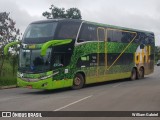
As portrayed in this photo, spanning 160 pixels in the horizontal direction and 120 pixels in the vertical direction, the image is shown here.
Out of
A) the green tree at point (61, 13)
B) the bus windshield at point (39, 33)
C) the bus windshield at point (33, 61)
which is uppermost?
the green tree at point (61, 13)

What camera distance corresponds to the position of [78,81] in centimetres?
2130

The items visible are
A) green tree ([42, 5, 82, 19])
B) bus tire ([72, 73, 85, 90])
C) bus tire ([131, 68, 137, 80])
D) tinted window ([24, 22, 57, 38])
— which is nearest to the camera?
tinted window ([24, 22, 57, 38])

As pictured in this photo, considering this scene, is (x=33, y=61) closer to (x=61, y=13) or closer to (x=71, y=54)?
(x=71, y=54)

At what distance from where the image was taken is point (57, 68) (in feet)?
63.8

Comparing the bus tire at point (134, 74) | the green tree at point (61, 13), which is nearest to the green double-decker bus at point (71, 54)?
the bus tire at point (134, 74)

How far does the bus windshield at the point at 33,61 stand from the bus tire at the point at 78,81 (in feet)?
8.67

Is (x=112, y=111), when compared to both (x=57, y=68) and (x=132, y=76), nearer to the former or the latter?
(x=57, y=68)

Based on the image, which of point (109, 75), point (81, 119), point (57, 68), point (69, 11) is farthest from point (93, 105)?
point (69, 11)

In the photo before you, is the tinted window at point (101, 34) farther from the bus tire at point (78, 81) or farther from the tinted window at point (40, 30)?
the tinted window at point (40, 30)

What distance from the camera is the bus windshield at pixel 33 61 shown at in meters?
19.0

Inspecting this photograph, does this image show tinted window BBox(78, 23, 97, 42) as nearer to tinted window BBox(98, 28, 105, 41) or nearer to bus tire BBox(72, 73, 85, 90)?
tinted window BBox(98, 28, 105, 41)

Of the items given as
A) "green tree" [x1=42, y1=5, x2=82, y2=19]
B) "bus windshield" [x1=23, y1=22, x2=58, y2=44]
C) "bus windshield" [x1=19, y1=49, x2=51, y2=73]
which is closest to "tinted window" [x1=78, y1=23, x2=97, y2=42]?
"bus windshield" [x1=23, y1=22, x2=58, y2=44]

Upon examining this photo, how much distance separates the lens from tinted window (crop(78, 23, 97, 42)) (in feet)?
70.1

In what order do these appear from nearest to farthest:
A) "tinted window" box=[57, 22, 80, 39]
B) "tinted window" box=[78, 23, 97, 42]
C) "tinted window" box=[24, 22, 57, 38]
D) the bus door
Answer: "tinted window" box=[24, 22, 57, 38] < "tinted window" box=[57, 22, 80, 39] < "tinted window" box=[78, 23, 97, 42] < the bus door
